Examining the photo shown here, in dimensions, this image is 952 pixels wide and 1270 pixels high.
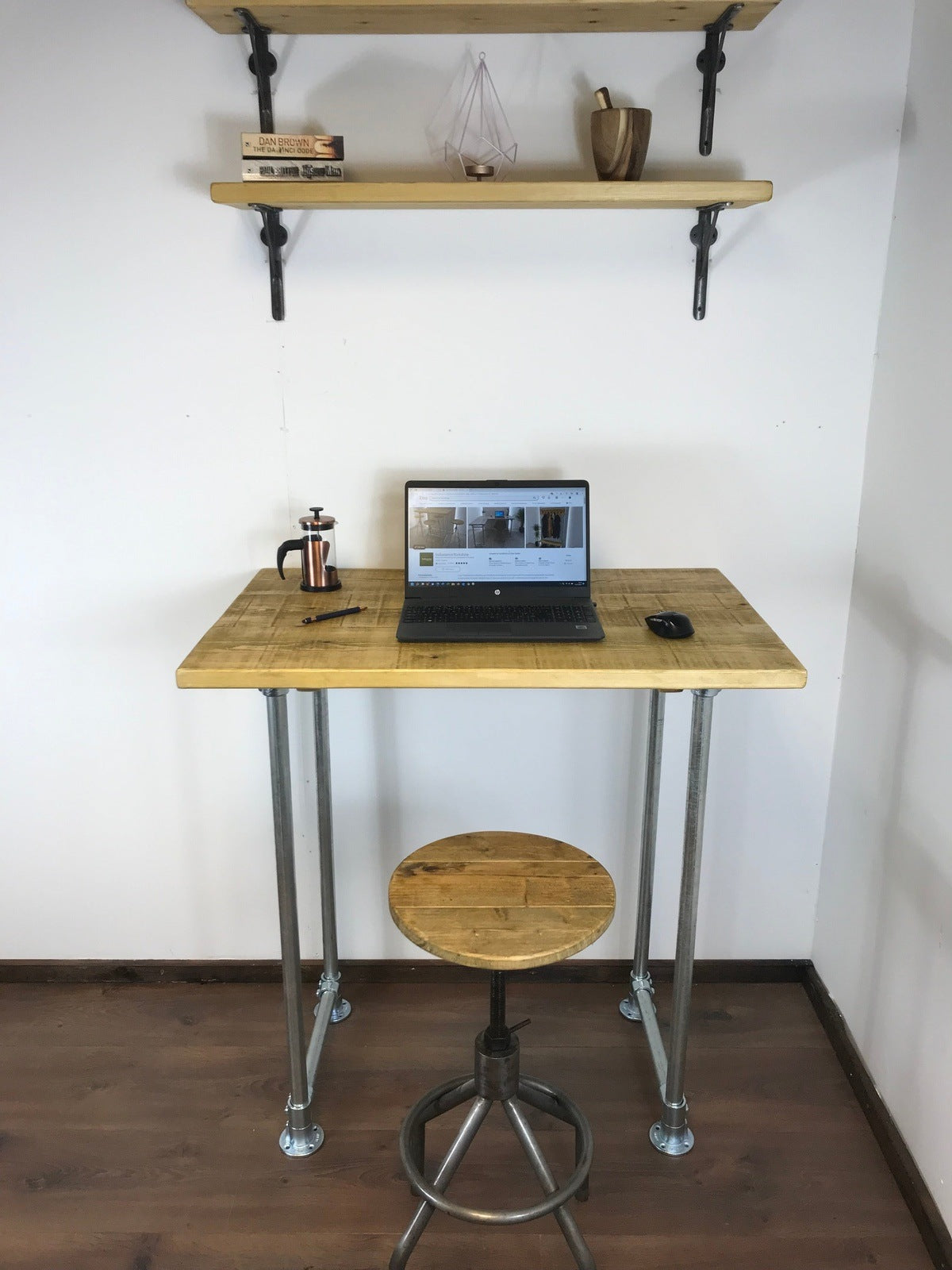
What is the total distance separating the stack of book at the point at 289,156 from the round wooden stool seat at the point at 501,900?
1.24 meters

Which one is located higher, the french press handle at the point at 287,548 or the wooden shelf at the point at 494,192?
the wooden shelf at the point at 494,192

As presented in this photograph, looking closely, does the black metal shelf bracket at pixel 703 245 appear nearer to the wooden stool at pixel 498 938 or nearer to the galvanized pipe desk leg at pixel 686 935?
the galvanized pipe desk leg at pixel 686 935

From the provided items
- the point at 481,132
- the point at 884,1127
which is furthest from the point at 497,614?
the point at 884,1127

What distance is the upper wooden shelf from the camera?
1699 millimetres

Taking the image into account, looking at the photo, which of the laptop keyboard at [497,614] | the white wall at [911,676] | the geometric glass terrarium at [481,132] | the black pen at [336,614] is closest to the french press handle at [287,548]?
the black pen at [336,614]

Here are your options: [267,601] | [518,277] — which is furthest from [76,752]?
[518,277]

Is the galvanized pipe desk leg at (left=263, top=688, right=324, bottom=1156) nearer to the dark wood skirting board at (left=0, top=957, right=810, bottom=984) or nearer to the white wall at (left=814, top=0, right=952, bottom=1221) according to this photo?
the dark wood skirting board at (left=0, top=957, right=810, bottom=984)

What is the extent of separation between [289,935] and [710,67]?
179 cm

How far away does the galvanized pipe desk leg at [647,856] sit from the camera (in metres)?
2.16

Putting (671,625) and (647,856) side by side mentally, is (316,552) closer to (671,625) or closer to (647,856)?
(671,625)

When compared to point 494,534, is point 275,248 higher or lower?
higher

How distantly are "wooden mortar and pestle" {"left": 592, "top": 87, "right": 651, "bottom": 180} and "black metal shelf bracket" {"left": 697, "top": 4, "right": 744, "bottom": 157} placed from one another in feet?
0.49

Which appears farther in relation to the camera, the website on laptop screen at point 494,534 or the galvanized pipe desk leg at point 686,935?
the website on laptop screen at point 494,534

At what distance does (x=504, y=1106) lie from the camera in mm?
1793
